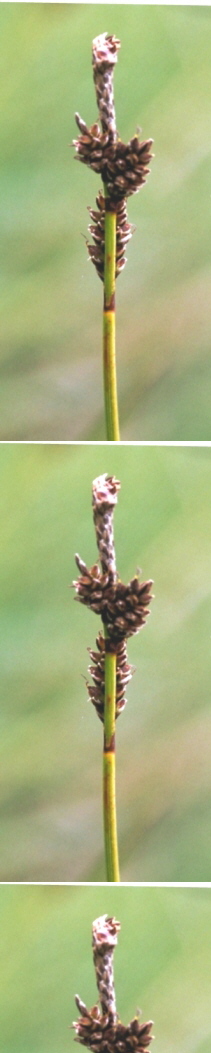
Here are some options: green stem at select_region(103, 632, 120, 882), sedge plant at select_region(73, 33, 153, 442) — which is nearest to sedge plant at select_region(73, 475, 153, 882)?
green stem at select_region(103, 632, 120, 882)

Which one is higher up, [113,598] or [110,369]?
[110,369]

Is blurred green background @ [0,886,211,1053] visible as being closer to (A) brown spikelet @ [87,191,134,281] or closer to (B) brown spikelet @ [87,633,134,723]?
(B) brown spikelet @ [87,633,134,723]

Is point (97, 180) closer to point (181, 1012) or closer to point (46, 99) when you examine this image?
point (46, 99)

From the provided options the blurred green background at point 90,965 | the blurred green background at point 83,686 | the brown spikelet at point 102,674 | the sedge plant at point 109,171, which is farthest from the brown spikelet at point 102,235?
Answer: the blurred green background at point 90,965

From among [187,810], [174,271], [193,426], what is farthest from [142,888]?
[174,271]

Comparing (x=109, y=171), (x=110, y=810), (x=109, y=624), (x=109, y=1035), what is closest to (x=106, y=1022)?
(x=109, y=1035)

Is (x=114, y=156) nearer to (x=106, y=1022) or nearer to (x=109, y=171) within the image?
(x=109, y=171)

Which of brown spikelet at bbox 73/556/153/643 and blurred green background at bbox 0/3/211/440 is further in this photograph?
blurred green background at bbox 0/3/211/440
